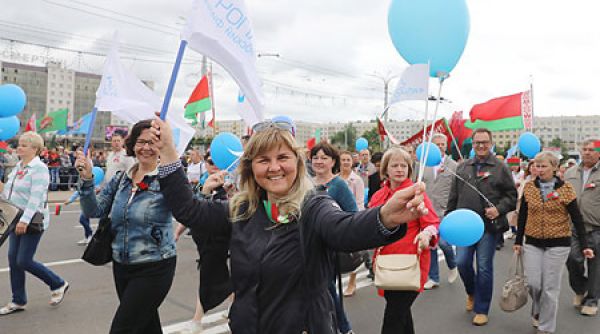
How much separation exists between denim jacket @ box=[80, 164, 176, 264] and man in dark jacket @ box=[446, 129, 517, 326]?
10.5ft

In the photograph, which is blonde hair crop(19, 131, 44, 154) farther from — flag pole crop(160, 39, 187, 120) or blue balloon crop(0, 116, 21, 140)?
flag pole crop(160, 39, 187, 120)

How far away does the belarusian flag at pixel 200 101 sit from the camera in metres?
8.15

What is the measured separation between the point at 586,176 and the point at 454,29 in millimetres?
3940

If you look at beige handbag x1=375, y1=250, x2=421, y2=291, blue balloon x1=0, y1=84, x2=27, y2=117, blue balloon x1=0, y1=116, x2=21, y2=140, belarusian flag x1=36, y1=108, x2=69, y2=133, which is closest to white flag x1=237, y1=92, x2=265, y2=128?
beige handbag x1=375, y1=250, x2=421, y2=291

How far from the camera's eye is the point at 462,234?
324 cm

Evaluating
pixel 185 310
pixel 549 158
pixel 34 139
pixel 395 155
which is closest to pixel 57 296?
pixel 185 310

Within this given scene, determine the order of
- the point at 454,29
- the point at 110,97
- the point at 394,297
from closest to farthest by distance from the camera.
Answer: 1. the point at 454,29
2. the point at 394,297
3. the point at 110,97

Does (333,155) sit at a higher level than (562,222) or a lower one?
higher

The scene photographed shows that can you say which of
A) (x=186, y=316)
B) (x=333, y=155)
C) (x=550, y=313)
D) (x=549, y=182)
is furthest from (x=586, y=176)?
(x=186, y=316)

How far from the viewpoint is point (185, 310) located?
486cm

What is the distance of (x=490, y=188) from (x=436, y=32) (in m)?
2.51

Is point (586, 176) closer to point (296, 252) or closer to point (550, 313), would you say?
point (550, 313)

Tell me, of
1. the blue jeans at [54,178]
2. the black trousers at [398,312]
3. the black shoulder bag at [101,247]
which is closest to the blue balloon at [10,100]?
the black shoulder bag at [101,247]

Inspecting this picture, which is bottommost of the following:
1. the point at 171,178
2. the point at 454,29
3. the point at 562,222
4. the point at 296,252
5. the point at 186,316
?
the point at 186,316
